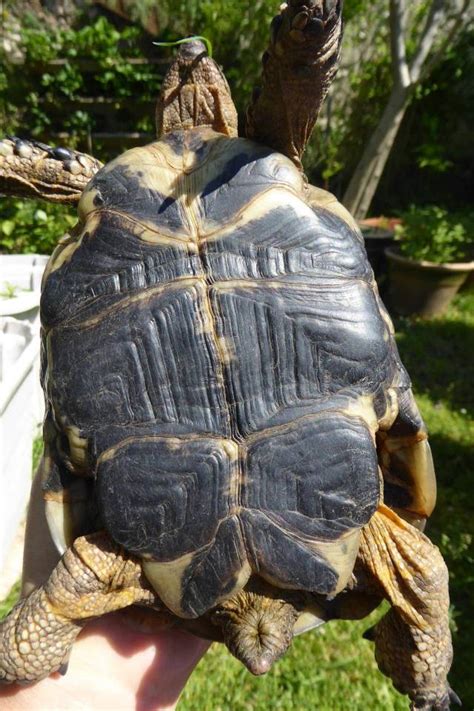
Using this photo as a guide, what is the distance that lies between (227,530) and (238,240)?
608 millimetres

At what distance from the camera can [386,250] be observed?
4910mm

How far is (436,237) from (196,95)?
3.57 meters

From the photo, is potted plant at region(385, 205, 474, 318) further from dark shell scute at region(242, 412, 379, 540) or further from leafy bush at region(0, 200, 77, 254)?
dark shell scute at region(242, 412, 379, 540)

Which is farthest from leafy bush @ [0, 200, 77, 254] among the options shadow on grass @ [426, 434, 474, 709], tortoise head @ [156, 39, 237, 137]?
shadow on grass @ [426, 434, 474, 709]

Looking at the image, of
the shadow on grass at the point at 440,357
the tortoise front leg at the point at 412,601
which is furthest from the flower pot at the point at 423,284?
the tortoise front leg at the point at 412,601

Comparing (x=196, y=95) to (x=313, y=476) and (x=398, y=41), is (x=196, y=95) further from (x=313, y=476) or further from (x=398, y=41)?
(x=398, y=41)

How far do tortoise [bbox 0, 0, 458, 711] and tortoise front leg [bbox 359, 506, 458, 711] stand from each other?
0.01 m

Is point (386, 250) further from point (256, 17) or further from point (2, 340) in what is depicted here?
point (2, 340)

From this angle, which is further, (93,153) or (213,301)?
(93,153)

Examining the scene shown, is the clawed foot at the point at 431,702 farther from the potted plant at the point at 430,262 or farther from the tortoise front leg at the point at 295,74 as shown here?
the potted plant at the point at 430,262

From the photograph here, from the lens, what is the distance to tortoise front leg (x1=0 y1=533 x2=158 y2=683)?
1176mm

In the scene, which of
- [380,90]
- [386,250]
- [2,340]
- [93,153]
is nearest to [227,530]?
[2,340]

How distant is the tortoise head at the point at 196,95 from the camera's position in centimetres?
158

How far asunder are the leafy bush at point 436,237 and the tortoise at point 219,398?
367 cm
